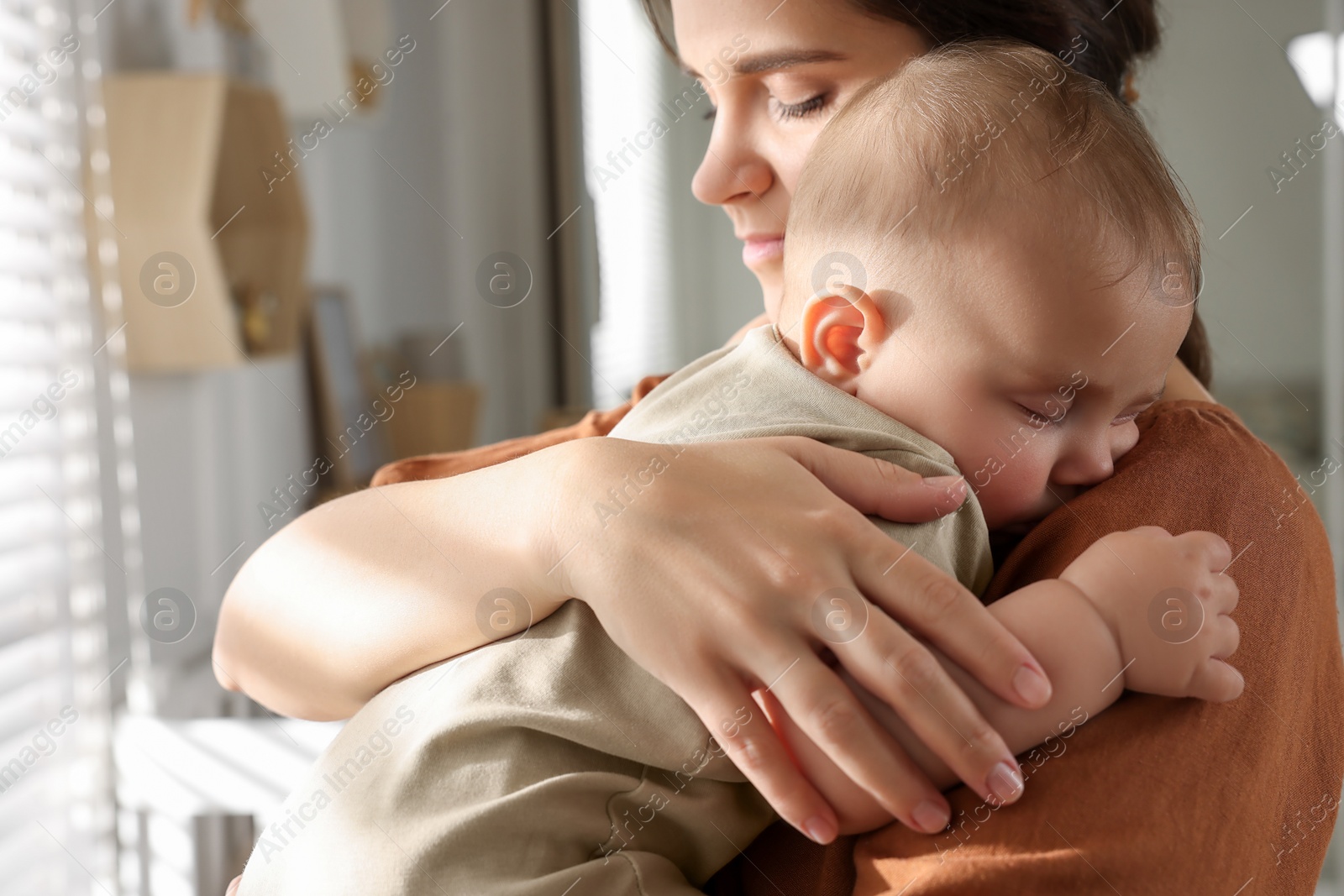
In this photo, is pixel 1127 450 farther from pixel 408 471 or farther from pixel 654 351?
pixel 654 351

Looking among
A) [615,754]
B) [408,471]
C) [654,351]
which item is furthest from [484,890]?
[654,351]

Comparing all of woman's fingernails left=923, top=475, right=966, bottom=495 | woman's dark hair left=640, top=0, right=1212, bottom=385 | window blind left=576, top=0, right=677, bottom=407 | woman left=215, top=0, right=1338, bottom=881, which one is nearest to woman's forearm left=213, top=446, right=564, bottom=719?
woman left=215, top=0, right=1338, bottom=881

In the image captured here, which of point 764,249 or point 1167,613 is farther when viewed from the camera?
point 764,249

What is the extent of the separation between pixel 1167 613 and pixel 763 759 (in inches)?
10.2

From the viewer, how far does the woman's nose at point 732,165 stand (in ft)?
3.48

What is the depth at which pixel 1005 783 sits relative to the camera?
1.88 ft

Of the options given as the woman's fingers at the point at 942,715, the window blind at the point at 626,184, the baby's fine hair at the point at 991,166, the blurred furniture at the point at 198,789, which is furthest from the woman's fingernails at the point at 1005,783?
the window blind at the point at 626,184

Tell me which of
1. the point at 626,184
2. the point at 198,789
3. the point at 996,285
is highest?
the point at 996,285

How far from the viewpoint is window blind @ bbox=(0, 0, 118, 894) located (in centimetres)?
162

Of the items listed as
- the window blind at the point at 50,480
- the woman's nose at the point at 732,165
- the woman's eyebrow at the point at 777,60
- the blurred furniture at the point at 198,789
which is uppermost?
the woman's eyebrow at the point at 777,60

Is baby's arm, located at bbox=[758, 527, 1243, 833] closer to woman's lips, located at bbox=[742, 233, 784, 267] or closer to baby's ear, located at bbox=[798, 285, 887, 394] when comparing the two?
baby's ear, located at bbox=[798, 285, 887, 394]

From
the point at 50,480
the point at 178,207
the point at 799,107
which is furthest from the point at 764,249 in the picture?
the point at 50,480

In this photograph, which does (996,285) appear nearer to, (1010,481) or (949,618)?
(1010,481)

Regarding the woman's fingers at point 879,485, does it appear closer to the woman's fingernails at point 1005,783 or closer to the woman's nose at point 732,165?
the woman's fingernails at point 1005,783
